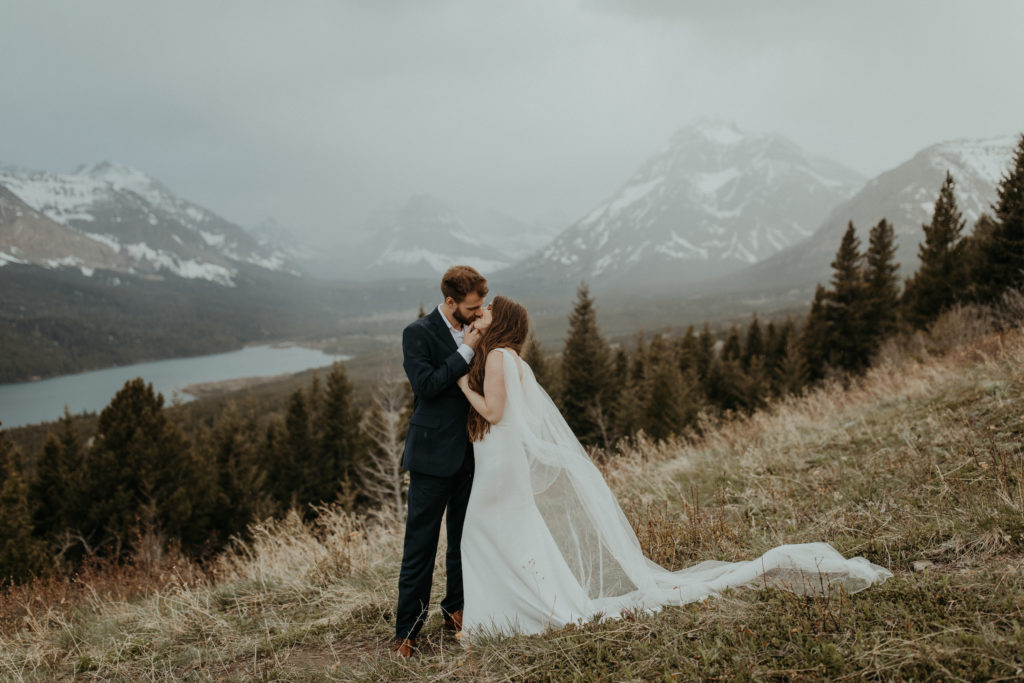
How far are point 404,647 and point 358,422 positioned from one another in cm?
3483

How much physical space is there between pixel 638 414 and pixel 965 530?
24.1 meters

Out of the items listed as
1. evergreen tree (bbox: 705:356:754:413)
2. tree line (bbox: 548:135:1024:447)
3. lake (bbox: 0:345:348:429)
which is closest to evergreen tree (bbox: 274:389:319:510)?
tree line (bbox: 548:135:1024:447)

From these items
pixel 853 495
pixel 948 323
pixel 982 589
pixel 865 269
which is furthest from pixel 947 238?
pixel 982 589

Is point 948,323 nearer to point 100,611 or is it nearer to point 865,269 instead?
point 865,269

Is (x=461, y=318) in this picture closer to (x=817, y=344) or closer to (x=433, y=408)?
(x=433, y=408)

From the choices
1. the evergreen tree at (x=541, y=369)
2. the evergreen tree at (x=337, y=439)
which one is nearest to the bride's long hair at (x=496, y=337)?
the evergreen tree at (x=541, y=369)

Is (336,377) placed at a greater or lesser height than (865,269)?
lesser

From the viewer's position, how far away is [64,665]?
396 cm

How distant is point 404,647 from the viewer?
3.71 metres

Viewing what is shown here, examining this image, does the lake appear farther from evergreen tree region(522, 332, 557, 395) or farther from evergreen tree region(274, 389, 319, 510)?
evergreen tree region(522, 332, 557, 395)

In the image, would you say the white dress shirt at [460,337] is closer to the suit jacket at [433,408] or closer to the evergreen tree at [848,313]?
the suit jacket at [433,408]

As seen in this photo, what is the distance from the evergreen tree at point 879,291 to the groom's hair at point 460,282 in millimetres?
36384

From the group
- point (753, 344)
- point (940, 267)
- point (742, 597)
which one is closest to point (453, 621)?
point (742, 597)

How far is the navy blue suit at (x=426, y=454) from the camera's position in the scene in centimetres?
378
